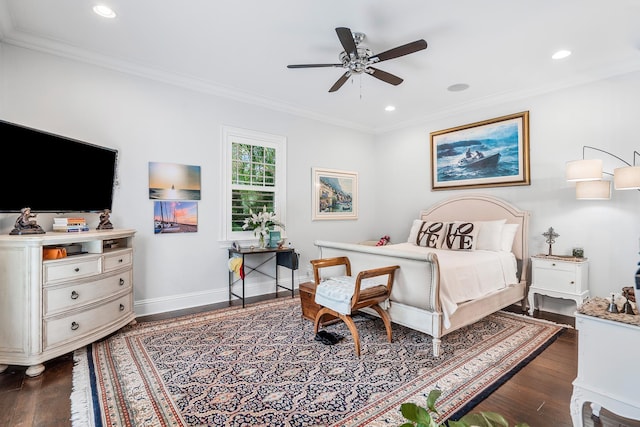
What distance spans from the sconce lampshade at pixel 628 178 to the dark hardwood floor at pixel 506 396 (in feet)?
5.35

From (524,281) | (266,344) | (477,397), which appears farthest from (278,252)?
(524,281)

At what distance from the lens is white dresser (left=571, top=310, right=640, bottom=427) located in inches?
56.3

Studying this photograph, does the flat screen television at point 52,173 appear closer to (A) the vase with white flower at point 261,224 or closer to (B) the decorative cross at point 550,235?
(A) the vase with white flower at point 261,224

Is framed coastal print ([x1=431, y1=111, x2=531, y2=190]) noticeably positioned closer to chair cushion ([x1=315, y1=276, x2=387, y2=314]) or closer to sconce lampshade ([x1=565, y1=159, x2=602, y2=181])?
sconce lampshade ([x1=565, y1=159, x2=602, y2=181])

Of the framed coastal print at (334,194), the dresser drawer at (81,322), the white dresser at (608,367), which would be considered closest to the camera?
the white dresser at (608,367)

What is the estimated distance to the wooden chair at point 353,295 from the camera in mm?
2600

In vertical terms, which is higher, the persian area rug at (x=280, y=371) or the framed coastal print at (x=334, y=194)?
the framed coastal print at (x=334, y=194)

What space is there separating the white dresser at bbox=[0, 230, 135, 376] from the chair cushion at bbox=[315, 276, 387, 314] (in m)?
1.92

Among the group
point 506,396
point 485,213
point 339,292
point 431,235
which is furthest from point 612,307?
point 485,213

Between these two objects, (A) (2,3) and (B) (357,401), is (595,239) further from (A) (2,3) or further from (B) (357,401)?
(A) (2,3)

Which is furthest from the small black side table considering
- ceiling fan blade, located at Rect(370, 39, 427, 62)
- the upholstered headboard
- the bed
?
ceiling fan blade, located at Rect(370, 39, 427, 62)

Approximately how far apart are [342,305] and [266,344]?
2.61ft

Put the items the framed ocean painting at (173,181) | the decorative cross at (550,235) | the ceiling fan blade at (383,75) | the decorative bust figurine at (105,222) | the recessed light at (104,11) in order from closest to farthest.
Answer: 1. the recessed light at (104,11)
2. the ceiling fan blade at (383,75)
3. the decorative bust figurine at (105,222)
4. the framed ocean painting at (173,181)
5. the decorative cross at (550,235)

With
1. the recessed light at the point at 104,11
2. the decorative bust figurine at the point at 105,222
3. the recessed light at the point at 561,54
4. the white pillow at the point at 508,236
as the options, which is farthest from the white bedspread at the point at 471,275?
the recessed light at the point at 104,11
